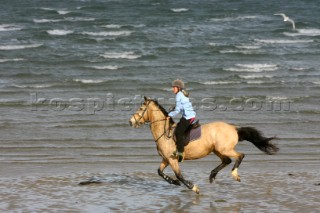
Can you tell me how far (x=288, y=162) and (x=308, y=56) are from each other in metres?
24.6

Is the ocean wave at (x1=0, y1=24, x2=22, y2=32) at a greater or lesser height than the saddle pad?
greater

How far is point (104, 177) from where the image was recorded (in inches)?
595

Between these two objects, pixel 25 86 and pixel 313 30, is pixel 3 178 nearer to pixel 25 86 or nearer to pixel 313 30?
pixel 25 86

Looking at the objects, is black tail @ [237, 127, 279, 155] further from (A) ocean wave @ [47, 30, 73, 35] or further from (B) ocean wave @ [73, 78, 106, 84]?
(A) ocean wave @ [47, 30, 73, 35]

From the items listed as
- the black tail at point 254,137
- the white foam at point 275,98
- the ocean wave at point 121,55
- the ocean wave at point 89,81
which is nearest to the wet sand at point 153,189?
the black tail at point 254,137

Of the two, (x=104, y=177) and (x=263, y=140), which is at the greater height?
(x=263, y=140)

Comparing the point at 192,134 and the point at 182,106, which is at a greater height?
the point at 182,106

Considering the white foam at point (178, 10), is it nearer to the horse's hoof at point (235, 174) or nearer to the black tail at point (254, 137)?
the black tail at point (254, 137)

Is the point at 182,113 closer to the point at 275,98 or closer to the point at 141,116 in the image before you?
the point at 141,116

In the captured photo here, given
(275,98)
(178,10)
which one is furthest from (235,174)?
(178,10)

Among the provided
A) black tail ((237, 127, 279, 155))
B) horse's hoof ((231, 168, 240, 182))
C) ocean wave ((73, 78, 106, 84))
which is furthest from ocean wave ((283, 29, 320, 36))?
horse's hoof ((231, 168, 240, 182))

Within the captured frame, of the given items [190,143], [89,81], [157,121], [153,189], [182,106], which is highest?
[182,106]

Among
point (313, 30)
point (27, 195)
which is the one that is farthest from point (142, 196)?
point (313, 30)

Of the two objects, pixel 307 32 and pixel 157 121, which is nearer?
pixel 157 121
